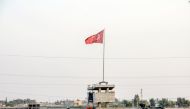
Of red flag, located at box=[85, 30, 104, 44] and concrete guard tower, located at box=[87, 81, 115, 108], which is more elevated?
red flag, located at box=[85, 30, 104, 44]

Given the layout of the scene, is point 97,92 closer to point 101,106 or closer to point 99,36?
point 101,106

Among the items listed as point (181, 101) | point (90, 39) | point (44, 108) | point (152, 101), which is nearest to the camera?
point (90, 39)

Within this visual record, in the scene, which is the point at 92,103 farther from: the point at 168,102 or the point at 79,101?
the point at 168,102

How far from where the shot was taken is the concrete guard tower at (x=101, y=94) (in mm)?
75562

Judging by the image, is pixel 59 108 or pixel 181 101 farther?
pixel 181 101

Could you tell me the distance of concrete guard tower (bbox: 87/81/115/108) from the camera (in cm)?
7556

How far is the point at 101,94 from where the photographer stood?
75.8 m

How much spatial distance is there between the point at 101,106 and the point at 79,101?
2840 cm

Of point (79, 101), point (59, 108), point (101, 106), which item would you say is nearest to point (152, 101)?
point (79, 101)

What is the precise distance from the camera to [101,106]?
77125 millimetres

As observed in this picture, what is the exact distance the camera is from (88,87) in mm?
77750

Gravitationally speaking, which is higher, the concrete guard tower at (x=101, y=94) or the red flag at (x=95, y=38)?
the red flag at (x=95, y=38)

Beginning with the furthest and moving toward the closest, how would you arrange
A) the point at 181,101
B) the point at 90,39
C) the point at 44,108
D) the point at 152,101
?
the point at 181,101, the point at 152,101, the point at 44,108, the point at 90,39

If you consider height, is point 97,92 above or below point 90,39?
below
